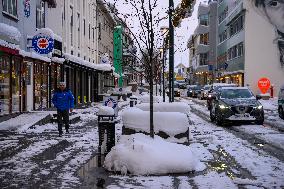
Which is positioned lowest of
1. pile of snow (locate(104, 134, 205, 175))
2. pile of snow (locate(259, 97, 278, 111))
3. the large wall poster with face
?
pile of snow (locate(104, 134, 205, 175))

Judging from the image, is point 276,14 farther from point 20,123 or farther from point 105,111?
point 105,111

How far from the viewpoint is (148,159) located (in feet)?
28.8

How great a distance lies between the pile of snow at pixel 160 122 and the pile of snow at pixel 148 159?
1.82 m

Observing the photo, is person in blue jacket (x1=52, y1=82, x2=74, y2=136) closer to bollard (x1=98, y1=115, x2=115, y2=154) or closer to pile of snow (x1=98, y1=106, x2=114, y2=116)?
bollard (x1=98, y1=115, x2=115, y2=154)

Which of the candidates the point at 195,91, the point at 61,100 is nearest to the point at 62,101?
the point at 61,100

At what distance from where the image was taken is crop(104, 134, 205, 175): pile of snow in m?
8.62

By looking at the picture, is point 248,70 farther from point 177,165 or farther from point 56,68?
point 177,165

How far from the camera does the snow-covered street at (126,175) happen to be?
7.85 m

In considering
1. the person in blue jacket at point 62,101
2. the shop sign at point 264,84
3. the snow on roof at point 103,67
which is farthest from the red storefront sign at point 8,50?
the shop sign at point 264,84

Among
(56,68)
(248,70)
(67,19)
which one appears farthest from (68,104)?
(248,70)

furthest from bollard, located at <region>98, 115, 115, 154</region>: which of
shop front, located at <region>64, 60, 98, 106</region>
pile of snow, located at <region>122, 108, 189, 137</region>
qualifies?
shop front, located at <region>64, 60, 98, 106</region>

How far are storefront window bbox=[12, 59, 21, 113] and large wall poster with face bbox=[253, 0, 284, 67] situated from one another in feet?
119

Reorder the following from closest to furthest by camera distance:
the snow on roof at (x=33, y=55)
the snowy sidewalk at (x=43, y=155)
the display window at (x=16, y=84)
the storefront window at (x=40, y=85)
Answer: the snowy sidewalk at (x=43, y=155) → the display window at (x=16, y=84) → the snow on roof at (x=33, y=55) → the storefront window at (x=40, y=85)

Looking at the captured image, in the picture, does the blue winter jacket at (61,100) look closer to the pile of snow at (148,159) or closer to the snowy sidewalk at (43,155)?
the snowy sidewalk at (43,155)
